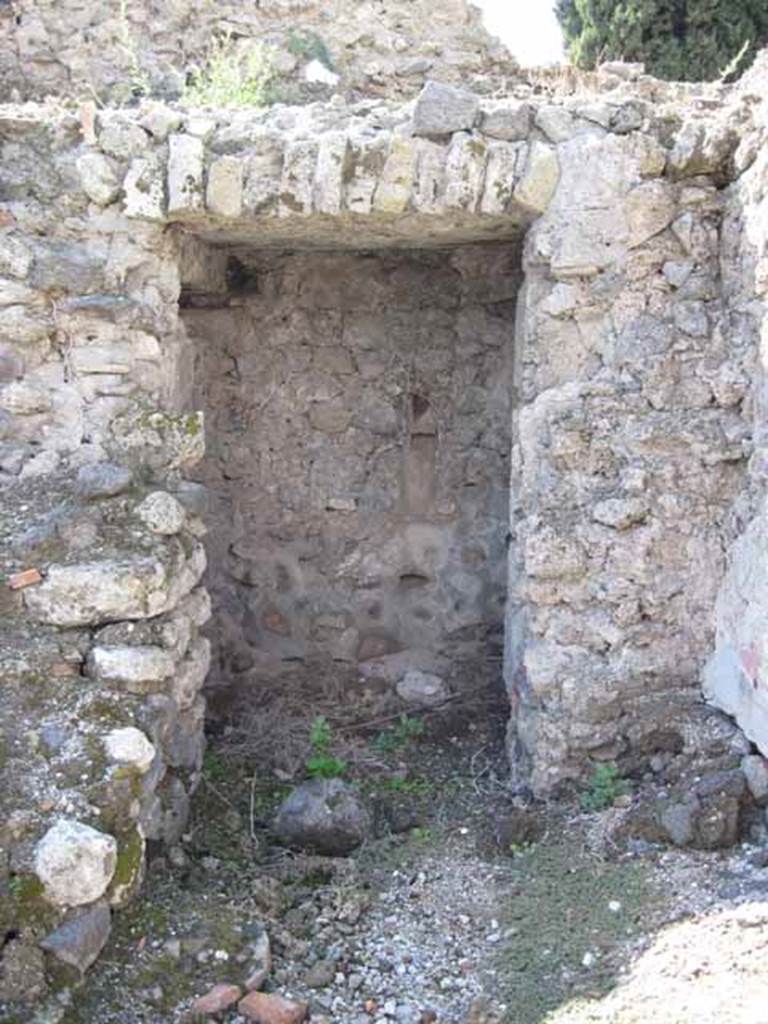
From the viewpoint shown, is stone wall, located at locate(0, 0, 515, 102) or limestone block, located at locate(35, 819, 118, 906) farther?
stone wall, located at locate(0, 0, 515, 102)

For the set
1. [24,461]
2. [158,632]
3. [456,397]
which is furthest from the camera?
[456,397]

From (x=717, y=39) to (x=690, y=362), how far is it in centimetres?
497

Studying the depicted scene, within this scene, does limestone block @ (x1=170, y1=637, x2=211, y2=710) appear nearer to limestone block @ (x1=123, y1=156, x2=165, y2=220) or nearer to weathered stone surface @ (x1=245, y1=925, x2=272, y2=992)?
weathered stone surface @ (x1=245, y1=925, x2=272, y2=992)

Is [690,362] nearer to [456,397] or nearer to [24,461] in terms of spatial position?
[456,397]

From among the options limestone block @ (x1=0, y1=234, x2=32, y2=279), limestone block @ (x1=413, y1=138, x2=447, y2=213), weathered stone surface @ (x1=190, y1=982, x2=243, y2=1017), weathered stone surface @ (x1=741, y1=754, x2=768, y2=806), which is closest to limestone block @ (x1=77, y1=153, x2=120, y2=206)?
limestone block @ (x1=0, y1=234, x2=32, y2=279)

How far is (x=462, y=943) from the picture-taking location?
3.22 meters

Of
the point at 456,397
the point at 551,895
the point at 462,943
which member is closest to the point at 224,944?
the point at 462,943

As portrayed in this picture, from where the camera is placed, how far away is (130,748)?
10.6 feet

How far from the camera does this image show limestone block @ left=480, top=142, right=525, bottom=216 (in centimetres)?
384

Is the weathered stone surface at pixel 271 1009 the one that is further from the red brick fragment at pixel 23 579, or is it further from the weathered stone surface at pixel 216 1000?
the red brick fragment at pixel 23 579

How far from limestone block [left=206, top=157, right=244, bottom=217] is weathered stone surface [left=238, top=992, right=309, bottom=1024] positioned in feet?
8.24

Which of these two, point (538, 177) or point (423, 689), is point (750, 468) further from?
point (423, 689)

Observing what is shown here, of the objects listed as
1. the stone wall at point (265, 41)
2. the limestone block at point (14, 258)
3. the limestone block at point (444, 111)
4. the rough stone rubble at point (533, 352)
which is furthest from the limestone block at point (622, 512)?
the stone wall at point (265, 41)

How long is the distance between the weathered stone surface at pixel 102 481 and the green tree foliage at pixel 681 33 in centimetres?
532
